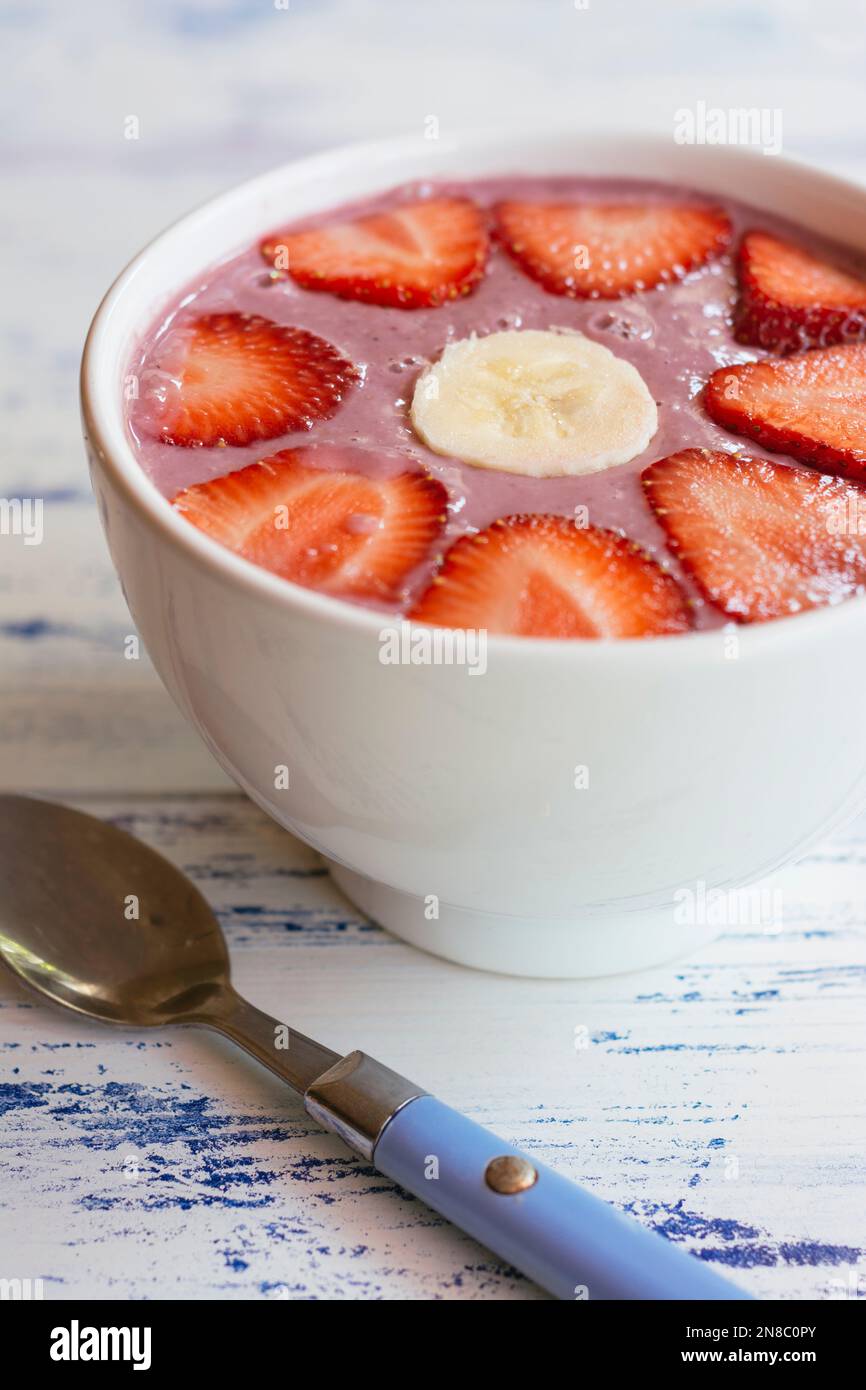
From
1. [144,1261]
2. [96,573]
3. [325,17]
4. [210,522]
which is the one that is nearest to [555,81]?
[325,17]

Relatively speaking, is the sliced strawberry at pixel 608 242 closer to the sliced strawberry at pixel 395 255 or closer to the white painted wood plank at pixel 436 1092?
the sliced strawberry at pixel 395 255

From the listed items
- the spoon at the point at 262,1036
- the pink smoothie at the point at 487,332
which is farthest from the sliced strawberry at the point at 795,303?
the spoon at the point at 262,1036

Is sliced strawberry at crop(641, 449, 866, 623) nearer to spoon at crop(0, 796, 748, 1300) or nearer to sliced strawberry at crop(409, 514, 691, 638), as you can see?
sliced strawberry at crop(409, 514, 691, 638)

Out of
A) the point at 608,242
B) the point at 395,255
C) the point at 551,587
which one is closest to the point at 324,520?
the point at 551,587

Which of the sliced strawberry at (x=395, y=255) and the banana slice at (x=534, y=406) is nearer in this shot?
the banana slice at (x=534, y=406)

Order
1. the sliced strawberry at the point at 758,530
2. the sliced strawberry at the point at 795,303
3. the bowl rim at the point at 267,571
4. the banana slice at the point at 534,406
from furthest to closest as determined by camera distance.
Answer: the sliced strawberry at the point at 795,303 < the banana slice at the point at 534,406 < the sliced strawberry at the point at 758,530 < the bowl rim at the point at 267,571

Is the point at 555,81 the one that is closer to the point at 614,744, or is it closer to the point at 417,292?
the point at 417,292
